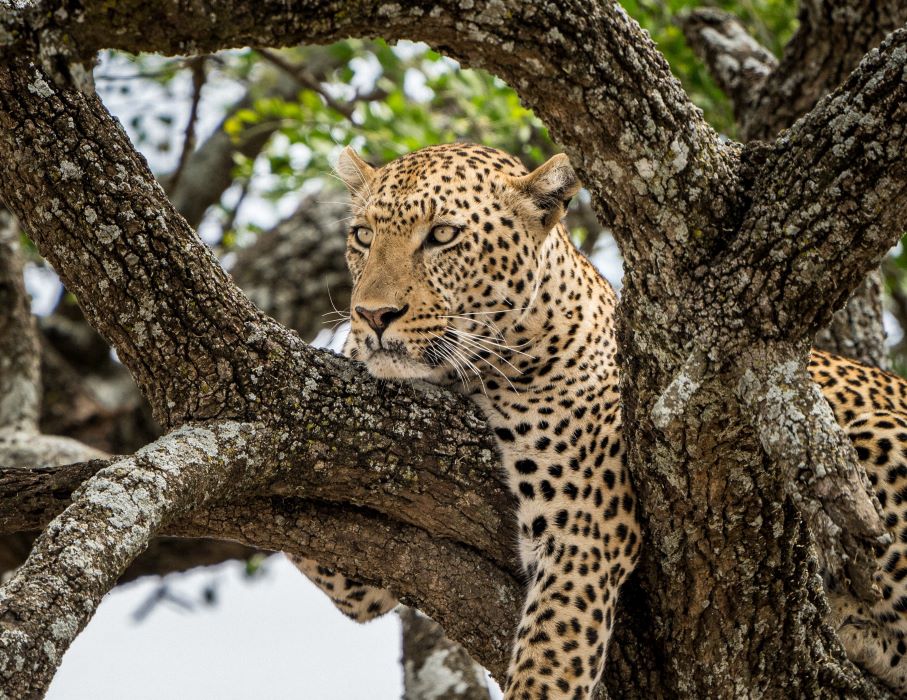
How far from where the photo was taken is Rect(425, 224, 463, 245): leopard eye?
5531 millimetres

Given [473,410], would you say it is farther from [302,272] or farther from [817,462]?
[302,272]

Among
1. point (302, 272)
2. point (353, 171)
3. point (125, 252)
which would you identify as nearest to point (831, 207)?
point (125, 252)

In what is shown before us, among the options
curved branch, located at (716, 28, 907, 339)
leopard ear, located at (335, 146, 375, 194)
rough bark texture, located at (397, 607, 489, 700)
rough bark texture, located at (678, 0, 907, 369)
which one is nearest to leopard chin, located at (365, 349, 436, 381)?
leopard ear, located at (335, 146, 375, 194)

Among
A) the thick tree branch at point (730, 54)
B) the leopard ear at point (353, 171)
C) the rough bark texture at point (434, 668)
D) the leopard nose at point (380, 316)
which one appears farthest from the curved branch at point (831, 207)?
the thick tree branch at point (730, 54)

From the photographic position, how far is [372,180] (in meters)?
6.02

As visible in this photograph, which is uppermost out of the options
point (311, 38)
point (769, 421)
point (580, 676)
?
point (311, 38)

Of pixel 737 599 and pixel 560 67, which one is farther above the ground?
pixel 560 67

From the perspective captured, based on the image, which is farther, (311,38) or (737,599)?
(737,599)

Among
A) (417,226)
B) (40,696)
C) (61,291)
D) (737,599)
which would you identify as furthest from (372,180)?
(61,291)

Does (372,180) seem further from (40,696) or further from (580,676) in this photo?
(40,696)

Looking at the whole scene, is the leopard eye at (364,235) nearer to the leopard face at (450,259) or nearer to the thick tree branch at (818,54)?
the leopard face at (450,259)

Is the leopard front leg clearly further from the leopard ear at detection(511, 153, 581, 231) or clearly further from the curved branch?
the curved branch

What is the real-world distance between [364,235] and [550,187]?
0.90 metres

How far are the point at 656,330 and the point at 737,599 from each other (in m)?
1.18
